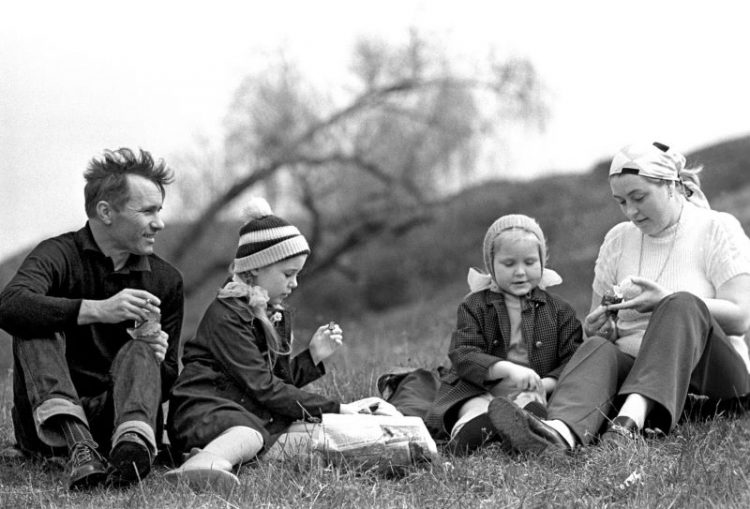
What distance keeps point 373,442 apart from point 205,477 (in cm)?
70

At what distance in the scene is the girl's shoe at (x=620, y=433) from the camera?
159 inches

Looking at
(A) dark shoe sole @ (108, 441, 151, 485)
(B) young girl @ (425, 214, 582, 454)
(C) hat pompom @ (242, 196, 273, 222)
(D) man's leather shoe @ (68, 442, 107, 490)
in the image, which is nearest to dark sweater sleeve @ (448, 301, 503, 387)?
(B) young girl @ (425, 214, 582, 454)

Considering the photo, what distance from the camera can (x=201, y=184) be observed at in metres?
17.3

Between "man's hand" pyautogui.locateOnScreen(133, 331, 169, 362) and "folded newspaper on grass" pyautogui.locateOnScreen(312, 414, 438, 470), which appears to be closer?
"folded newspaper on grass" pyautogui.locateOnScreen(312, 414, 438, 470)

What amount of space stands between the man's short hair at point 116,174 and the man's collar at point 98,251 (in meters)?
0.08

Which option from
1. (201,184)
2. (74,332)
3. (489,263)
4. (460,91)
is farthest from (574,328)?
(460,91)

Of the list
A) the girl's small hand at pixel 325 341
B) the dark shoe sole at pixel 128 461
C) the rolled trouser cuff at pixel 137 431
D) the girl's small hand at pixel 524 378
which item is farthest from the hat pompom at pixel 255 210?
the girl's small hand at pixel 524 378

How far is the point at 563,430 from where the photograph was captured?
4188mm

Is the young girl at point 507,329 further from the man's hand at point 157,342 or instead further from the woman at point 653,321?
the man's hand at point 157,342

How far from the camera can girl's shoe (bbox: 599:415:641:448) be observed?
13.3ft

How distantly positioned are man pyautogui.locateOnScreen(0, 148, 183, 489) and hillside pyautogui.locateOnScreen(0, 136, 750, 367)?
12.5 meters

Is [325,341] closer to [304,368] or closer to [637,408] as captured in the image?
[304,368]

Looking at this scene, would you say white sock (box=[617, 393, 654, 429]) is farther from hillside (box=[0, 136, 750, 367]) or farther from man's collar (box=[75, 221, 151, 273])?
hillside (box=[0, 136, 750, 367])

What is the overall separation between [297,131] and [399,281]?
3185 mm
